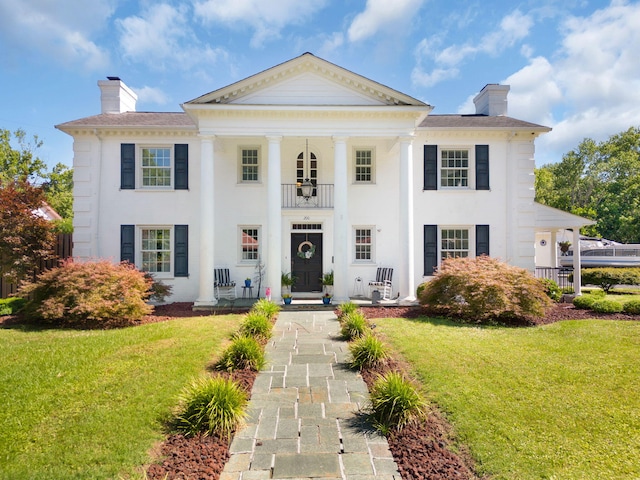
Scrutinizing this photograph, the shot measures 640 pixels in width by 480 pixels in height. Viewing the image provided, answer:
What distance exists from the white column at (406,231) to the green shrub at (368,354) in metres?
5.85

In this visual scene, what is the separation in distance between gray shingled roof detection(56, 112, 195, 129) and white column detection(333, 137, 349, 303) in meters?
5.61

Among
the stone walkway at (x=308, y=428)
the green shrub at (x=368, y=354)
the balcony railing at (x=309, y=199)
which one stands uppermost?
the balcony railing at (x=309, y=199)

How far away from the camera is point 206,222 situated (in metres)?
12.6

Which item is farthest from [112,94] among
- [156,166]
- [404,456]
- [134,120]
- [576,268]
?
[576,268]

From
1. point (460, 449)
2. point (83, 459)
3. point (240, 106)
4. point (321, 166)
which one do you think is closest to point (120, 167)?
point (240, 106)

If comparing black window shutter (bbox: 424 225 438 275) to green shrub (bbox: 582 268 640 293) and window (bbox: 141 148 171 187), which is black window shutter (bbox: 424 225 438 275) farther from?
window (bbox: 141 148 171 187)

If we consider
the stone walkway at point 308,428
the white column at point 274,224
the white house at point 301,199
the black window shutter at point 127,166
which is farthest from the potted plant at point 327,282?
the black window shutter at point 127,166

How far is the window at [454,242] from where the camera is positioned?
48.3 ft

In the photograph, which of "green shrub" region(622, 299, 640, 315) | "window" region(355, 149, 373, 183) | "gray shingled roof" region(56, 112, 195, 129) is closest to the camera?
"green shrub" region(622, 299, 640, 315)

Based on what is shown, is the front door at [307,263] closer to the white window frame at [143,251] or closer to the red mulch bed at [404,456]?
the white window frame at [143,251]

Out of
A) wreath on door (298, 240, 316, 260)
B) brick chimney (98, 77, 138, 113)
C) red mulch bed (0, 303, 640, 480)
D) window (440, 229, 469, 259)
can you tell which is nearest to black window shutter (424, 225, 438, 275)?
window (440, 229, 469, 259)

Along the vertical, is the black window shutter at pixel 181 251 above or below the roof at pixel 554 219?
below

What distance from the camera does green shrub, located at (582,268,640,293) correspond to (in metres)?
16.9

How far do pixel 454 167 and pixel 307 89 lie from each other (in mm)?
6134
